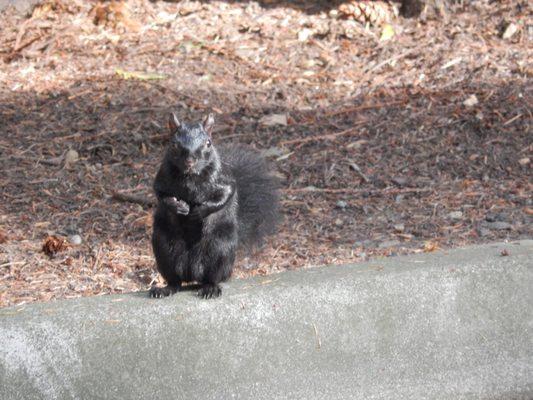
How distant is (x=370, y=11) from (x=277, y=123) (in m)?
1.41

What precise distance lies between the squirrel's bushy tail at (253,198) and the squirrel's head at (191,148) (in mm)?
376

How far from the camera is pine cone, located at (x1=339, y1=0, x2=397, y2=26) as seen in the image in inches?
243

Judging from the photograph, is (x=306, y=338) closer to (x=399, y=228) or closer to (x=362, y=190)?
(x=399, y=228)

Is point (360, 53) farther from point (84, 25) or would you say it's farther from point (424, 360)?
point (424, 360)

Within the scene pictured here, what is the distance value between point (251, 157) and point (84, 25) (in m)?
3.05

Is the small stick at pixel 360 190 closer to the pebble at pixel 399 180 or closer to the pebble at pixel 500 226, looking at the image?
the pebble at pixel 399 180

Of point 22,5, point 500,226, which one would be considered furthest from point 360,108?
point 22,5

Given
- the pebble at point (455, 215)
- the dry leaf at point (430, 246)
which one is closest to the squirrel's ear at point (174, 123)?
the dry leaf at point (430, 246)

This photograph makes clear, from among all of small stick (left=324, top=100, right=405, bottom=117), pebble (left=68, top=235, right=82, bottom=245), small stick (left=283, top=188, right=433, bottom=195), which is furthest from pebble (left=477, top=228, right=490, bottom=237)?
pebble (left=68, top=235, right=82, bottom=245)

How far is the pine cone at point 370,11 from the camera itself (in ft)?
20.3

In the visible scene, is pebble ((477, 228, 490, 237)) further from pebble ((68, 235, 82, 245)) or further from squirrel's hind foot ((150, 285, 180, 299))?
pebble ((68, 235, 82, 245))

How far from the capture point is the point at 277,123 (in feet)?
17.3

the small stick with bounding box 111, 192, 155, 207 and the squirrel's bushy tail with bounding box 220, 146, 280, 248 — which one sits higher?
the squirrel's bushy tail with bounding box 220, 146, 280, 248

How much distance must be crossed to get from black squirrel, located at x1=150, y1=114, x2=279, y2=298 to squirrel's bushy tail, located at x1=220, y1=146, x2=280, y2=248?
0.10 metres
